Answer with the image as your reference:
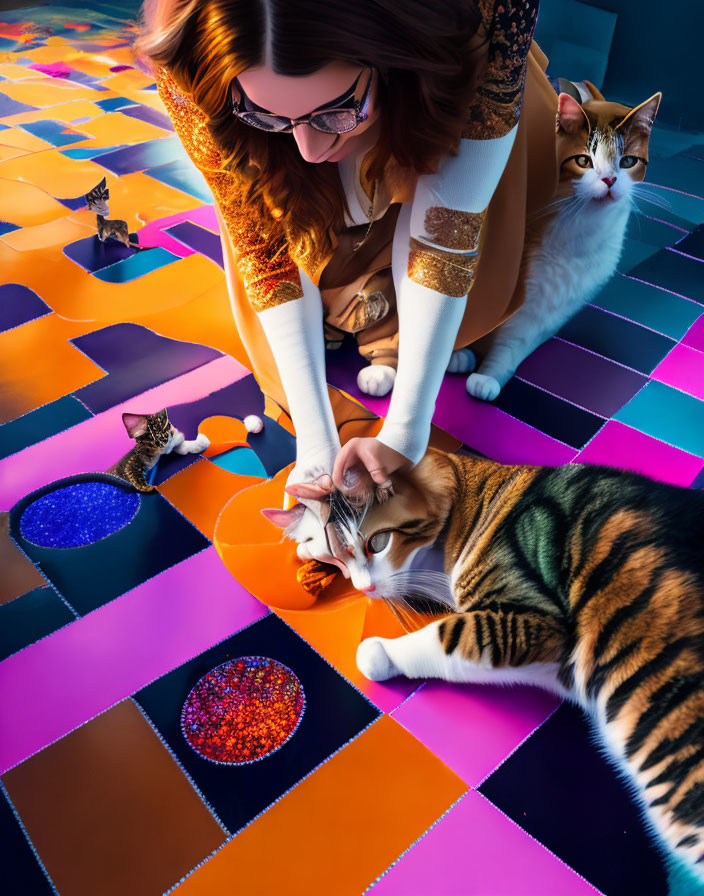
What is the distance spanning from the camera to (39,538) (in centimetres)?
114

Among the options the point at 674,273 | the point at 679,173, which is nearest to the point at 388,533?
the point at 674,273

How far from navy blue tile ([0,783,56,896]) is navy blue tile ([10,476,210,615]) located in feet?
0.99

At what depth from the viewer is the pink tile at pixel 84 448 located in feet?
4.06

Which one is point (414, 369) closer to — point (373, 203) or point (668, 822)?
point (373, 203)

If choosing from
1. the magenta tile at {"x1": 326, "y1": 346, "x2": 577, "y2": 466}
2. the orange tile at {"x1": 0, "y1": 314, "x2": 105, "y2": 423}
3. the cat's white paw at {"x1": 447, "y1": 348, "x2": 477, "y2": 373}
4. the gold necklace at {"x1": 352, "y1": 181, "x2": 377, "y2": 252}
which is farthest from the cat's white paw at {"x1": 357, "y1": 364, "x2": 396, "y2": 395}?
the orange tile at {"x1": 0, "y1": 314, "x2": 105, "y2": 423}

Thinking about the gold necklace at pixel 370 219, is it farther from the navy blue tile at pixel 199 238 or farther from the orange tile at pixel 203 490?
the navy blue tile at pixel 199 238

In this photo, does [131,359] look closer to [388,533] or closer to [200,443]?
[200,443]

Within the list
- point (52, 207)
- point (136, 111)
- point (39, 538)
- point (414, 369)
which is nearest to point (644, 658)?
point (414, 369)

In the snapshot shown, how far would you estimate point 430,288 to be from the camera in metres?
1.03

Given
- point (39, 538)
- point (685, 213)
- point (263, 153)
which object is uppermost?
point (263, 153)

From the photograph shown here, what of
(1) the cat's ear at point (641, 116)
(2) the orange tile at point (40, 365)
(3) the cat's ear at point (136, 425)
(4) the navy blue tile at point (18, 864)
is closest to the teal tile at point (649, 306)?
(1) the cat's ear at point (641, 116)

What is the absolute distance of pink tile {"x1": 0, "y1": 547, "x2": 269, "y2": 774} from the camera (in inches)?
35.6

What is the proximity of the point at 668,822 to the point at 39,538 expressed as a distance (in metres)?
1.02

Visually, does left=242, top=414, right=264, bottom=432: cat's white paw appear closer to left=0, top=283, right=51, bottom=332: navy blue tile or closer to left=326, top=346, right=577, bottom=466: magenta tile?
left=326, top=346, right=577, bottom=466: magenta tile
